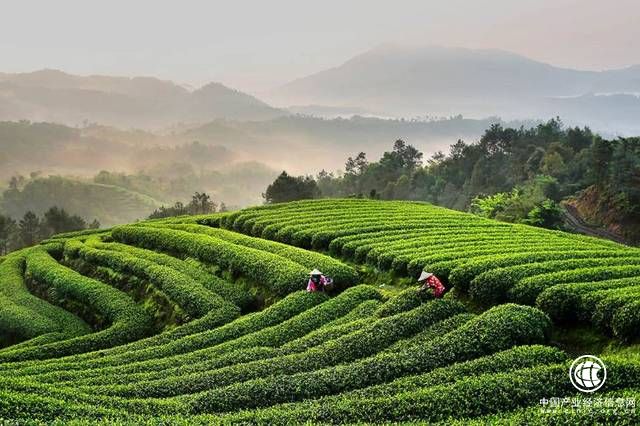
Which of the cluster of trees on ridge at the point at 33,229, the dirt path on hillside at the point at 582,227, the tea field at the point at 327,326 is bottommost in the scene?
the cluster of trees on ridge at the point at 33,229

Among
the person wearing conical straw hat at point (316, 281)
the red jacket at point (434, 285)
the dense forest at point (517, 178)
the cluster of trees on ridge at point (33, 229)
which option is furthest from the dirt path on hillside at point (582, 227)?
the cluster of trees on ridge at point (33, 229)

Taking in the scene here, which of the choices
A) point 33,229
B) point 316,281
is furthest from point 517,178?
point 33,229

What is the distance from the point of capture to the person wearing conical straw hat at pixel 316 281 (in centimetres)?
2055

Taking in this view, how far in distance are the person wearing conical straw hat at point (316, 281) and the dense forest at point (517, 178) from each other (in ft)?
88.8

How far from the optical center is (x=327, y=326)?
17.3 m

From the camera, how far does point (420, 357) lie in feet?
42.6

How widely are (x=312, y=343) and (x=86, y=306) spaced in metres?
14.5

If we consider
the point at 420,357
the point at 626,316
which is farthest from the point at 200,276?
the point at 626,316

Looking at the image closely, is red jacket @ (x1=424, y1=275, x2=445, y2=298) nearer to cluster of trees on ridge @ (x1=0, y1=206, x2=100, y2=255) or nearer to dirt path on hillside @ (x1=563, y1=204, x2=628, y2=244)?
dirt path on hillside @ (x1=563, y1=204, x2=628, y2=244)

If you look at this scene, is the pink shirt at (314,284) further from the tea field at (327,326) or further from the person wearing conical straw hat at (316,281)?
the tea field at (327,326)

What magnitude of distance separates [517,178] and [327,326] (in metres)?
71.9

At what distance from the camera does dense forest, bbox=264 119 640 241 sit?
165 ft

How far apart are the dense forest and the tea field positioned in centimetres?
2501

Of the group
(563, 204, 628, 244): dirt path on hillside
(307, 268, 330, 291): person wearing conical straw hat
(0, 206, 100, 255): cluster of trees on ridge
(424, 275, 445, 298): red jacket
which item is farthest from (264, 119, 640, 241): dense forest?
(0, 206, 100, 255): cluster of trees on ridge
